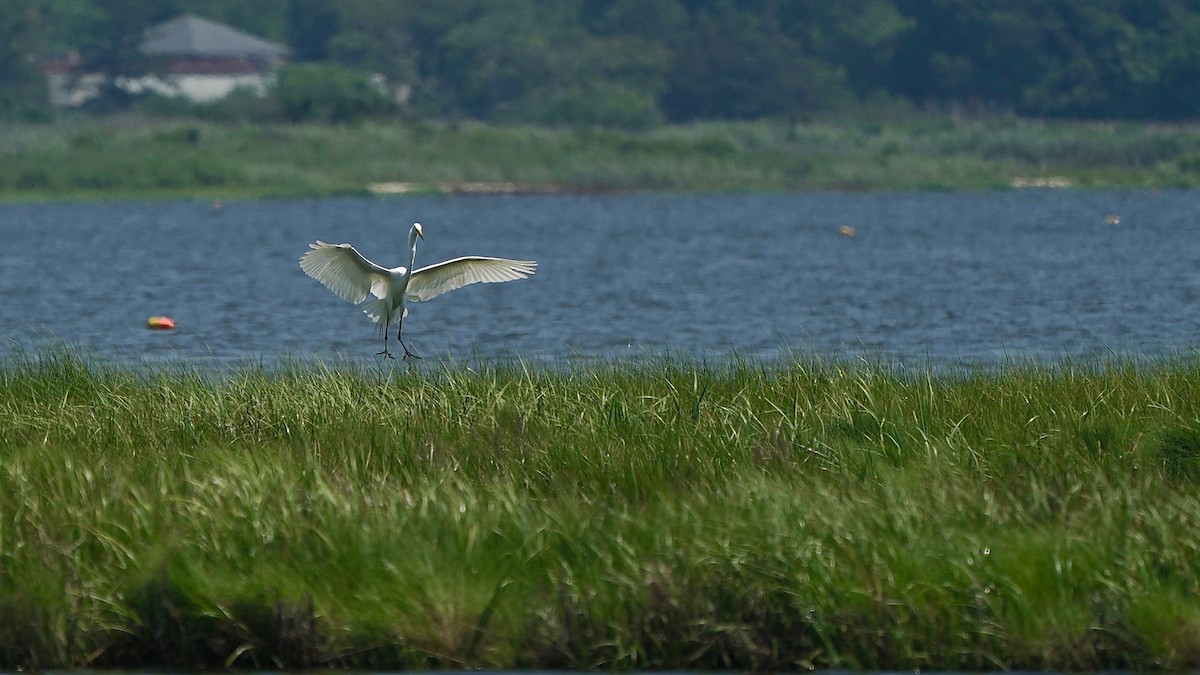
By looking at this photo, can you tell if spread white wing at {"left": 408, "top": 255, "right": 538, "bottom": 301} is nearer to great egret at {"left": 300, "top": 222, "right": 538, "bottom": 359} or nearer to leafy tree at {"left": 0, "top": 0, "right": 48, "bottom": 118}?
great egret at {"left": 300, "top": 222, "right": 538, "bottom": 359}

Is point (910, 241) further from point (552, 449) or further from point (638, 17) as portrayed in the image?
point (638, 17)

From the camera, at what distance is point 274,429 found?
33.4 ft

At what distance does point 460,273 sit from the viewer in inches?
593

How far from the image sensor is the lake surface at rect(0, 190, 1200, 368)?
22.5 m

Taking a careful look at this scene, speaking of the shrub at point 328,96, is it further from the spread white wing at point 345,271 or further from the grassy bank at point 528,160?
the spread white wing at point 345,271

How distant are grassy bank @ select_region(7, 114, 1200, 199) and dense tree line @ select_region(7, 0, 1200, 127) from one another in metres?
10.3

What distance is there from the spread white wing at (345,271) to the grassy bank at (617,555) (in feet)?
17.0

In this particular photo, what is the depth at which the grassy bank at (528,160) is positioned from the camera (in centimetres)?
6819

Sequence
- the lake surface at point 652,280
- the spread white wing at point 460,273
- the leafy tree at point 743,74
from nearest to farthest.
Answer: the spread white wing at point 460,273
the lake surface at point 652,280
the leafy tree at point 743,74

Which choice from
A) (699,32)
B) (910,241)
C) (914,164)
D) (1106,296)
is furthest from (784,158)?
(1106,296)

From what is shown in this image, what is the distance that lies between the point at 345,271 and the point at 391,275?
350mm

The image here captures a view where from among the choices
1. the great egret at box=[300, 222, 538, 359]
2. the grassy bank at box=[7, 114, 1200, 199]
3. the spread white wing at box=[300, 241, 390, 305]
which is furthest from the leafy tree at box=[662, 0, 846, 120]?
the spread white wing at box=[300, 241, 390, 305]

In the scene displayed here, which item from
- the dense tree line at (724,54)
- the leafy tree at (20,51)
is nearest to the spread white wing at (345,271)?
the dense tree line at (724,54)

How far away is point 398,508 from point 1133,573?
9.56 feet
